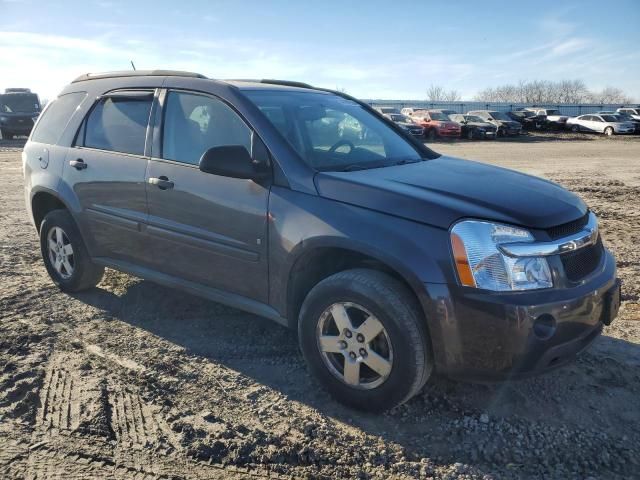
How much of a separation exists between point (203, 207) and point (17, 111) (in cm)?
2644

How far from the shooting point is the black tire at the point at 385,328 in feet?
9.28

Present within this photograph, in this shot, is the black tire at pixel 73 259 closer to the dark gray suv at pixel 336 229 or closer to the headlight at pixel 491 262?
the dark gray suv at pixel 336 229

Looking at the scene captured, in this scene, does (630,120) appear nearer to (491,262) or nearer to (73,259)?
(73,259)

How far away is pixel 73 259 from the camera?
15.6 ft

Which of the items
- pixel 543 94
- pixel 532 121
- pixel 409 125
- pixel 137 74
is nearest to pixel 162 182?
pixel 137 74

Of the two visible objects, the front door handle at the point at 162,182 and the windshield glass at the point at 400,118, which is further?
the windshield glass at the point at 400,118

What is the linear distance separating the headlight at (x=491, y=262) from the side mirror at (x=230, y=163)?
125 cm

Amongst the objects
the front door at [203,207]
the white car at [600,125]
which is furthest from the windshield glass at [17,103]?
the white car at [600,125]

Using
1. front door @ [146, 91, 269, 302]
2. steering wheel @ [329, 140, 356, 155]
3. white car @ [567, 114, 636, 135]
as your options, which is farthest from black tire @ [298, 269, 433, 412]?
white car @ [567, 114, 636, 135]

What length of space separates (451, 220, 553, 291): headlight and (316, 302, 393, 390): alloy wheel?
545 millimetres

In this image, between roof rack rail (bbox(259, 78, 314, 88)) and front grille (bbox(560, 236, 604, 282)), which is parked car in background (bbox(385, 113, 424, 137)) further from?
front grille (bbox(560, 236, 604, 282))

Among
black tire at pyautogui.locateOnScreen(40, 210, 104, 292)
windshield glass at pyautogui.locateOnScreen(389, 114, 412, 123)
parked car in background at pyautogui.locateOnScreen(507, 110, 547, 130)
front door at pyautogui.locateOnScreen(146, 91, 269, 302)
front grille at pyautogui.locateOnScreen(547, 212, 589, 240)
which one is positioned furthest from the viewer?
parked car in background at pyautogui.locateOnScreen(507, 110, 547, 130)

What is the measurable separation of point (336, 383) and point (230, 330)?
1298 millimetres

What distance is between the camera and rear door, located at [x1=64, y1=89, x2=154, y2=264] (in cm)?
408
